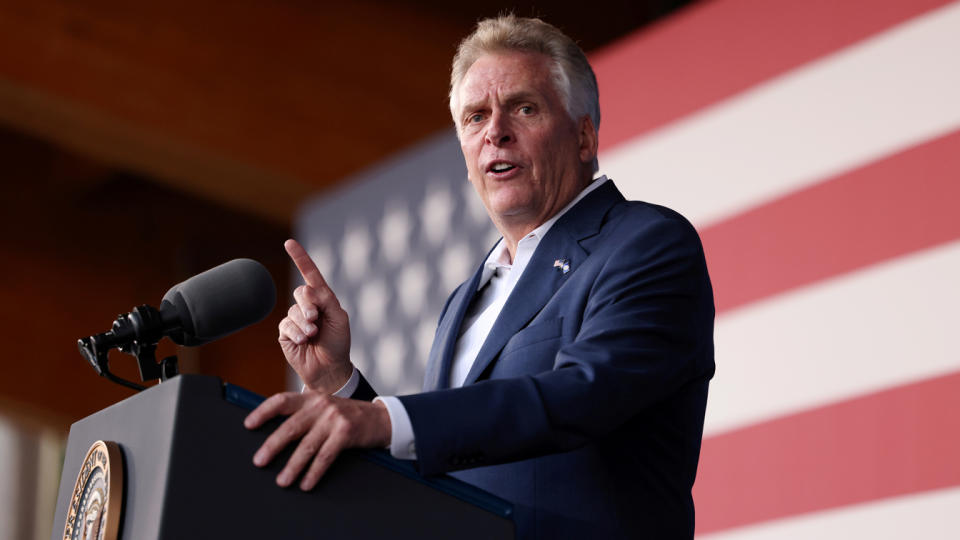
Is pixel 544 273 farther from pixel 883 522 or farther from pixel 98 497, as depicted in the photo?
pixel 883 522

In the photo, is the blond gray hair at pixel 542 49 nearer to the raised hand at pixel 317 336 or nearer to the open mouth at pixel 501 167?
the open mouth at pixel 501 167

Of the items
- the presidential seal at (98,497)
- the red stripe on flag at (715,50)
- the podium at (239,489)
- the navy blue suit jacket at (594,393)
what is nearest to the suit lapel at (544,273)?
the navy blue suit jacket at (594,393)

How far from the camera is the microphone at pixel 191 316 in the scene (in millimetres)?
1311

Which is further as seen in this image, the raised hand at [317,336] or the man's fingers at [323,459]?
the raised hand at [317,336]

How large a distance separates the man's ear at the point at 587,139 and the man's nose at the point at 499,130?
0.13 m

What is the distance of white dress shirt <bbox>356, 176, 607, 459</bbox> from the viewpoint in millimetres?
1728

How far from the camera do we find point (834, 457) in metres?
2.93

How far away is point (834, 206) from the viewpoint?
10.00 feet

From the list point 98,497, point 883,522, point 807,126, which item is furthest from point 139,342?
point 807,126

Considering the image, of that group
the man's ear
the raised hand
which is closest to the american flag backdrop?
the man's ear

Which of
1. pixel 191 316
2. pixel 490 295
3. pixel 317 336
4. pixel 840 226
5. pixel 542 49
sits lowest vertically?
pixel 191 316

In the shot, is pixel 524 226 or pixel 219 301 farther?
pixel 524 226

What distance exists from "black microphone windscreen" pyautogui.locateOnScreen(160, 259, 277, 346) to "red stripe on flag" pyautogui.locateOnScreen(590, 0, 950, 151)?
2147mm

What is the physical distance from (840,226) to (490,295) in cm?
148
